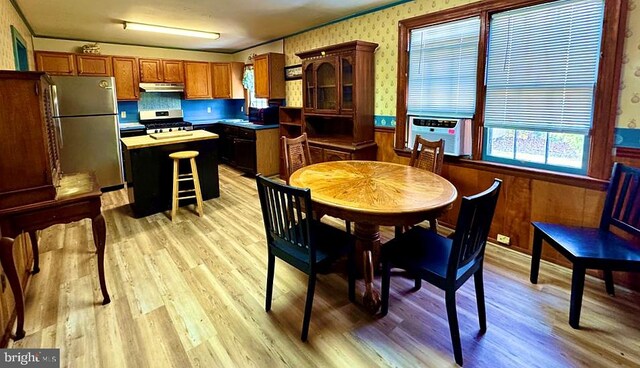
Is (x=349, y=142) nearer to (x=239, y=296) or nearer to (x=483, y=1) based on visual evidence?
(x=483, y=1)

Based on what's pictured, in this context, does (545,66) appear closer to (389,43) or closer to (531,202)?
(531,202)

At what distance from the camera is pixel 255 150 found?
18.1 feet

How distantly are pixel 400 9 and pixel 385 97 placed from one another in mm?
933

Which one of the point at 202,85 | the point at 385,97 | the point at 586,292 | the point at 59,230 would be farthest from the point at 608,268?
the point at 202,85

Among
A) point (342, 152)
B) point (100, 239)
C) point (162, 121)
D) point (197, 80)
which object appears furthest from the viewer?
point (197, 80)

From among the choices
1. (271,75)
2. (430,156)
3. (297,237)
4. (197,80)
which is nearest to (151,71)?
(197,80)

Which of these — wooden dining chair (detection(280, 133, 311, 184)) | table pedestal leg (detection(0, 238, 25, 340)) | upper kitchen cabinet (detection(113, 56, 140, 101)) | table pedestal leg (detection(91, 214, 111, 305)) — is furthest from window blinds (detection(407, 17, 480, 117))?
upper kitchen cabinet (detection(113, 56, 140, 101))

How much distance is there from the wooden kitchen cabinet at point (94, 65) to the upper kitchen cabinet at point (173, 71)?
0.88m

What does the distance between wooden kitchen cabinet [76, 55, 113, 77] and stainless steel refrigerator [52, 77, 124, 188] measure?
730mm

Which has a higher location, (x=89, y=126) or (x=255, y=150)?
(x=89, y=126)

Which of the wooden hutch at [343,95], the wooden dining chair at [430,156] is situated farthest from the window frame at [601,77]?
the wooden hutch at [343,95]

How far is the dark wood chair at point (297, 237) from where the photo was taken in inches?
71.5

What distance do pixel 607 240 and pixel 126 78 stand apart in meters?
6.66

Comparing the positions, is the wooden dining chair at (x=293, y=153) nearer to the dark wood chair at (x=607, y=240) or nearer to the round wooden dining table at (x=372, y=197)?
the round wooden dining table at (x=372, y=197)
